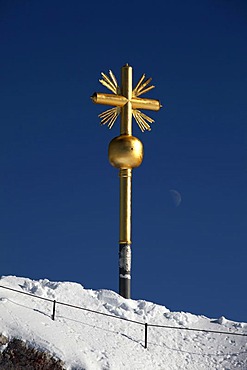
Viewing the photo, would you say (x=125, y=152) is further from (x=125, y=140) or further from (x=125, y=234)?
(x=125, y=234)

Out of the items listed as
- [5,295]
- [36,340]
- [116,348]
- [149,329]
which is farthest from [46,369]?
[149,329]

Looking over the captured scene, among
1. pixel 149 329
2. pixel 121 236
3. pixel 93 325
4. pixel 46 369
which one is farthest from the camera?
pixel 121 236

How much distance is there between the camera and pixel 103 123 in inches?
1028

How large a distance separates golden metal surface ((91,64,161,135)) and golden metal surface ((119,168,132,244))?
1662 mm

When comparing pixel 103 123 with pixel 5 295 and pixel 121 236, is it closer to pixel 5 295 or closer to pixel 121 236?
pixel 121 236

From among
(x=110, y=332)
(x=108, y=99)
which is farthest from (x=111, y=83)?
(x=110, y=332)

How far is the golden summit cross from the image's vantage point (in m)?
24.7

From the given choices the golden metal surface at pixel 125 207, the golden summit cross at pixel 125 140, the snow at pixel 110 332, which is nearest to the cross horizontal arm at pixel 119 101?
the golden summit cross at pixel 125 140

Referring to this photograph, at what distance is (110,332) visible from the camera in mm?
19250

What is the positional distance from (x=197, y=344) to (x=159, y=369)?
9.93 ft

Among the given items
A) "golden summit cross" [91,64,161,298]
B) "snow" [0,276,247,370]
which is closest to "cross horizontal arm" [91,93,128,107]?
"golden summit cross" [91,64,161,298]

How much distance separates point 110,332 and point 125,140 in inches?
332

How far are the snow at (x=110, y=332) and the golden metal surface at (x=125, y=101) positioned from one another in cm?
670

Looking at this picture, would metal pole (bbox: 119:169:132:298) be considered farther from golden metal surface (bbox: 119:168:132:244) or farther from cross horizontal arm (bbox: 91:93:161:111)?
cross horizontal arm (bbox: 91:93:161:111)
